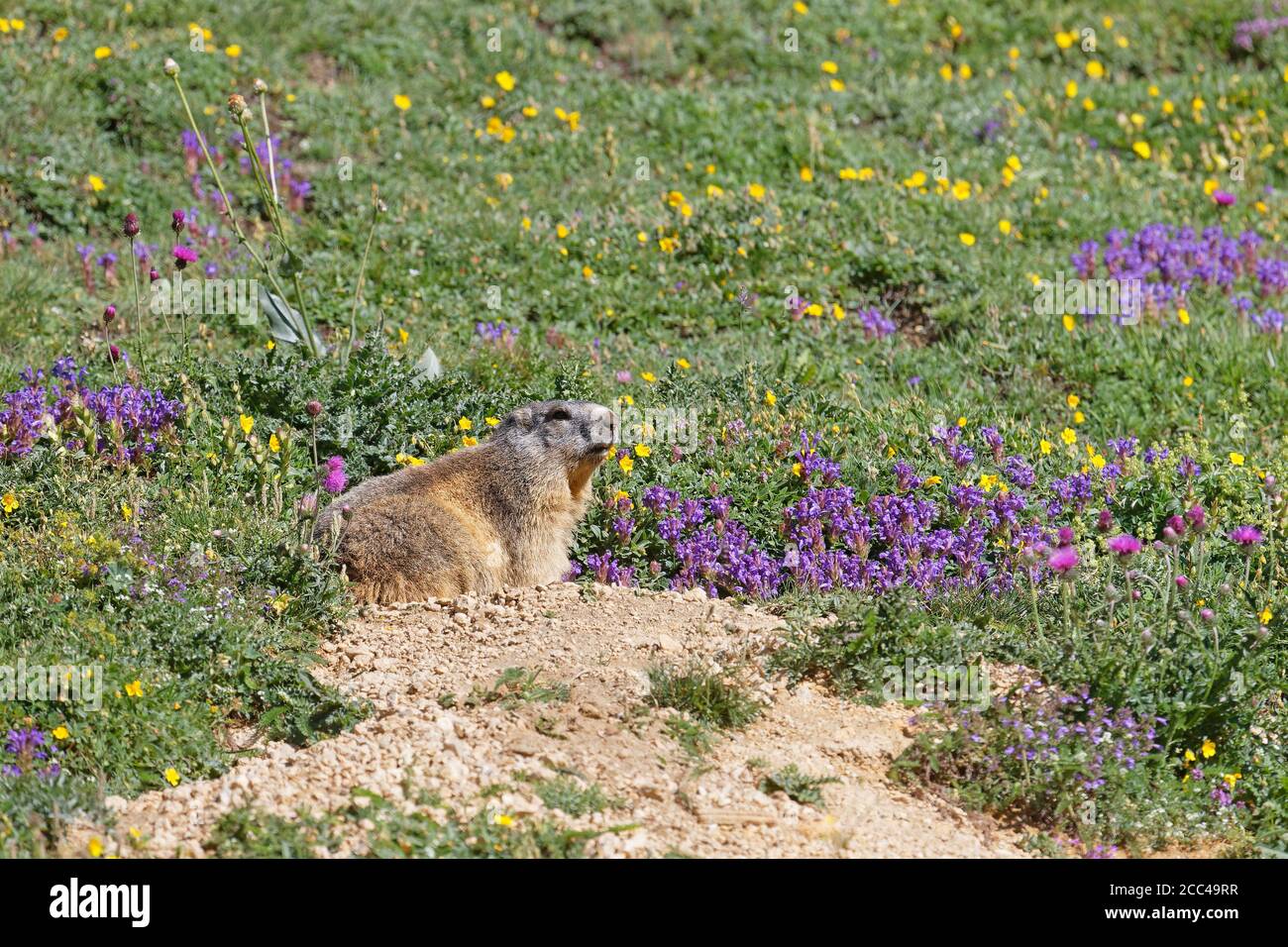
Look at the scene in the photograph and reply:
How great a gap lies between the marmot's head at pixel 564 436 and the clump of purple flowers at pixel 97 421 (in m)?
1.84

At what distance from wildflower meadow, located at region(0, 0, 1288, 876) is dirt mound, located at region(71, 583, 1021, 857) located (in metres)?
0.15

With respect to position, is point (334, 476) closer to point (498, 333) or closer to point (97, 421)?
point (97, 421)

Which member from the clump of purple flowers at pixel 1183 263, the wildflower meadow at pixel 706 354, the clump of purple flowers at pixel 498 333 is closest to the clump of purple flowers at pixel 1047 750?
the wildflower meadow at pixel 706 354

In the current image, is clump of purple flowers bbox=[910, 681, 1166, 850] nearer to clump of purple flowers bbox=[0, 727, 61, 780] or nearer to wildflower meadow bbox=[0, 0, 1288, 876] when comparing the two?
wildflower meadow bbox=[0, 0, 1288, 876]

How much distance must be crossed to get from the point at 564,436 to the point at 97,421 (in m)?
2.55

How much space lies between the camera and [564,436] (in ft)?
25.7

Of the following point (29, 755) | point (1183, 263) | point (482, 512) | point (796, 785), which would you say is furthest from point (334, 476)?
point (1183, 263)

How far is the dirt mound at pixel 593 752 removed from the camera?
5293 mm

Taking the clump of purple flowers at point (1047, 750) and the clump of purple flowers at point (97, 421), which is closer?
the clump of purple flowers at point (1047, 750)

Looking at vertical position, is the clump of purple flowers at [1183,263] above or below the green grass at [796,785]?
above

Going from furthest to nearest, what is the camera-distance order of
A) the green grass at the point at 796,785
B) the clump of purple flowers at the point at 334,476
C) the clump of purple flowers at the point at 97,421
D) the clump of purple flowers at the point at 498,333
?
the clump of purple flowers at the point at 498,333 < the clump of purple flowers at the point at 97,421 < the clump of purple flowers at the point at 334,476 < the green grass at the point at 796,785

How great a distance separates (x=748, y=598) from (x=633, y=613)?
2.22 ft

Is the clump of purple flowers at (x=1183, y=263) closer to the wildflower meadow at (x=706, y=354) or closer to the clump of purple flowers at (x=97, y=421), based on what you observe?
the wildflower meadow at (x=706, y=354)

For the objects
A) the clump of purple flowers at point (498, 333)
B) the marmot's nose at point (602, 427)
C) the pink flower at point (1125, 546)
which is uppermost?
the pink flower at point (1125, 546)
